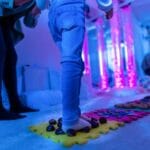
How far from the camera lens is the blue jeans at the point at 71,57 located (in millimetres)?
849

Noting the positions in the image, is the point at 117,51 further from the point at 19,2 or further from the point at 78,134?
the point at 78,134

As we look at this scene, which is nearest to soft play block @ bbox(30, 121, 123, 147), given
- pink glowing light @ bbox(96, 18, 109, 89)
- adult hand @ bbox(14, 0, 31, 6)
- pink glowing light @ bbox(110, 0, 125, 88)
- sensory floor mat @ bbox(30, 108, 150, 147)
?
sensory floor mat @ bbox(30, 108, 150, 147)

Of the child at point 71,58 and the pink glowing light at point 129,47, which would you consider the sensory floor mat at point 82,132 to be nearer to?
the child at point 71,58

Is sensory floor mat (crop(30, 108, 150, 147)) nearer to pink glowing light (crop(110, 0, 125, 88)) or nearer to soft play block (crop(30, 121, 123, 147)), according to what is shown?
soft play block (crop(30, 121, 123, 147))

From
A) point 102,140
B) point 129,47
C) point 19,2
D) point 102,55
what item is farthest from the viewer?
point 102,55

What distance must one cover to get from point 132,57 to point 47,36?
125 cm

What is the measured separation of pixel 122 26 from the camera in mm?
3260

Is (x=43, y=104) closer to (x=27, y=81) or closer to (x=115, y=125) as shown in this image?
(x=27, y=81)

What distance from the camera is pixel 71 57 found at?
862 mm

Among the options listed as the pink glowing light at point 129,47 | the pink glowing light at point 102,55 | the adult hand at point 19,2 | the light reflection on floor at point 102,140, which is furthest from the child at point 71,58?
the pink glowing light at point 102,55

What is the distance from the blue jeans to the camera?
849 millimetres


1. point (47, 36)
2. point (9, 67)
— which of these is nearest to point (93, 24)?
point (47, 36)

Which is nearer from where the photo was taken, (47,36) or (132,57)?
(47,36)

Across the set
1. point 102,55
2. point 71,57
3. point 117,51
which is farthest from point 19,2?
point 102,55
